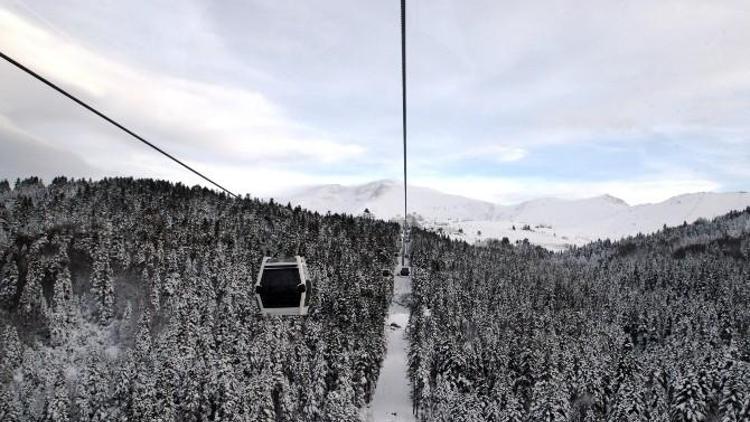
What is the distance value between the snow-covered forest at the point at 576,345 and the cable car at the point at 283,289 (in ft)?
150

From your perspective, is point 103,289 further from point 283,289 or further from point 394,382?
point 283,289

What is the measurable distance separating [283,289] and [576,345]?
81449 millimetres

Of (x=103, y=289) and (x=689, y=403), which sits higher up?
(x=103, y=289)

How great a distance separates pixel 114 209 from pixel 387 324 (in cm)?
7816

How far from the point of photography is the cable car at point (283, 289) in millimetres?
20188

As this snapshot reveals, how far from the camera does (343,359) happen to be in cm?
7175

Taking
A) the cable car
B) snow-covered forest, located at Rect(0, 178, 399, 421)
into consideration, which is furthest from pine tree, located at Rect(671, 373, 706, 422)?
the cable car

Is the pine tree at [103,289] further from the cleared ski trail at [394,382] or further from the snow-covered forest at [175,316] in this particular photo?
the cleared ski trail at [394,382]

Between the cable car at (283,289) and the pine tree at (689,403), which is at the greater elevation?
the cable car at (283,289)

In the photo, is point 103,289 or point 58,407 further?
point 103,289

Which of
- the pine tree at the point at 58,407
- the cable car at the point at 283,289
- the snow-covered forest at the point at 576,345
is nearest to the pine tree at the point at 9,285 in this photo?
the pine tree at the point at 58,407

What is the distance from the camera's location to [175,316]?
275ft

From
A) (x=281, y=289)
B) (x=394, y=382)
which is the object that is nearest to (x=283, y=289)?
(x=281, y=289)

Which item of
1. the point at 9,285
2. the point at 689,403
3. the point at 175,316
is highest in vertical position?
the point at 9,285
